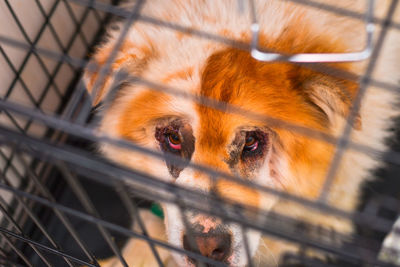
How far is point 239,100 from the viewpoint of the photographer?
119 cm

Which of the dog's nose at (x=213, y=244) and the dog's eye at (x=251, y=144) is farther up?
the dog's eye at (x=251, y=144)

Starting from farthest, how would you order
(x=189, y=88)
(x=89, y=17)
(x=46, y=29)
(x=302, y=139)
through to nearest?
(x=89, y=17), (x=46, y=29), (x=302, y=139), (x=189, y=88)

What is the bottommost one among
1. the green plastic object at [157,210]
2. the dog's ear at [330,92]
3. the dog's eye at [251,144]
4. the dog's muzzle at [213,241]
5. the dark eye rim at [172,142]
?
the green plastic object at [157,210]

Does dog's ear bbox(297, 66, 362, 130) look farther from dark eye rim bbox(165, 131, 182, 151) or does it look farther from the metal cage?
dark eye rim bbox(165, 131, 182, 151)

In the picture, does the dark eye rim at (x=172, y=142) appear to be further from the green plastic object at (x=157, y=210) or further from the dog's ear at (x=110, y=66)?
the green plastic object at (x=157, y=210)

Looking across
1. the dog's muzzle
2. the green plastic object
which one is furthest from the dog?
the green plastic object

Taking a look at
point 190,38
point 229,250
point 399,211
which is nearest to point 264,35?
point 190,38

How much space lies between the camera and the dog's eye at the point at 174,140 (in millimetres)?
1353

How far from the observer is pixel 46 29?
1760 mm

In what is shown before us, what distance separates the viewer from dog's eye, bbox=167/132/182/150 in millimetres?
1353

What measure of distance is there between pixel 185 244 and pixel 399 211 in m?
0.81

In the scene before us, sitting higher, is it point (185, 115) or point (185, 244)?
point (185, 115)

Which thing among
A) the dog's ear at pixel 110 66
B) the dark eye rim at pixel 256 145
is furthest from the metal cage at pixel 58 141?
the dark eye rim at pixel 256 145

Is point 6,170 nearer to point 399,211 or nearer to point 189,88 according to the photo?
point 189,88
